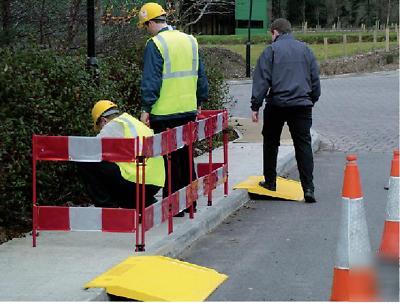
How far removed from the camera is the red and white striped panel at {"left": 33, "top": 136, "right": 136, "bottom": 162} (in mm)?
7129

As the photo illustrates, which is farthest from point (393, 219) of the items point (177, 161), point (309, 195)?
point (309, 195)

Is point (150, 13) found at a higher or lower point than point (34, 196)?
higher

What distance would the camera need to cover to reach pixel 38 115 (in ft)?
26.1

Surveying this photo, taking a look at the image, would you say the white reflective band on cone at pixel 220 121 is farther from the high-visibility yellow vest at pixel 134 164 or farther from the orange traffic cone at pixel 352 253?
the orange traffic cone at pixel 352 253

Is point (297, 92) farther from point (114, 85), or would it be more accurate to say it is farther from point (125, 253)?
point (125, 253)

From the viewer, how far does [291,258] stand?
7461 mm

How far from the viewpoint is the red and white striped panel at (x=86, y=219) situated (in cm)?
725

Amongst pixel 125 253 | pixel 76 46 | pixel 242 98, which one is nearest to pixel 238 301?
pixel 125 253

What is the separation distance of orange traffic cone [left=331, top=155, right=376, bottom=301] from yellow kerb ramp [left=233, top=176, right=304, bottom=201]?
14.5 feet

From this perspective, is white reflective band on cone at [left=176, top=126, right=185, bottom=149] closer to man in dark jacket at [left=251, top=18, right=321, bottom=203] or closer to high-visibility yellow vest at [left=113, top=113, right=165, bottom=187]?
high-visibility yellow vest at [left=113, top=113, right=165, bottom=187]

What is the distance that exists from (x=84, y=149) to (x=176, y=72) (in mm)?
1671

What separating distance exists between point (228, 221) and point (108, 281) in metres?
3.18

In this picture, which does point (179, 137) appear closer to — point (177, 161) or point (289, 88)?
point (177, 161)

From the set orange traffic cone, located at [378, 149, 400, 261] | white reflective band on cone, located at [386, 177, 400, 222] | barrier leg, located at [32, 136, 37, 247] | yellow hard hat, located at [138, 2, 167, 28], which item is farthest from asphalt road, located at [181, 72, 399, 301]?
yellow hard hat, located at [138, 2, 167, 28]
